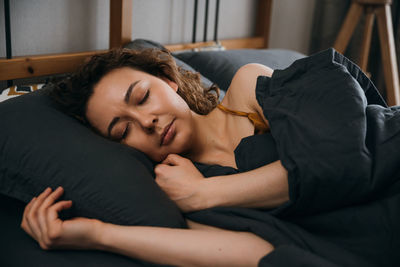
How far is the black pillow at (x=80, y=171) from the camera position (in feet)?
3.00

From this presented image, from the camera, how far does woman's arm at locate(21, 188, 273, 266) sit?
0.84 meters

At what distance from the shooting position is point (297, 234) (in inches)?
35.0

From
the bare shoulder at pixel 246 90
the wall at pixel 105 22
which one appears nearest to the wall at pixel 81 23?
the wall at pixel 105 22

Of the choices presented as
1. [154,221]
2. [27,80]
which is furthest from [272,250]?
[27,80]

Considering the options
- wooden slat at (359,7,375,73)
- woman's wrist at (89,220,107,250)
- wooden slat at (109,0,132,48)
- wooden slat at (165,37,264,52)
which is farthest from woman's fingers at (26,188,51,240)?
wooden slat at (359,7,375,73)

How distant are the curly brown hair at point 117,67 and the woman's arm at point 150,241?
1.12 ft

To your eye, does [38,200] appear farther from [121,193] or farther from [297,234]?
[297,234]

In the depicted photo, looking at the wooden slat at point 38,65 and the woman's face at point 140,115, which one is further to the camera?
the wooden slat at point 38,65

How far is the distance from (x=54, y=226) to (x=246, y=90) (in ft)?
2.20

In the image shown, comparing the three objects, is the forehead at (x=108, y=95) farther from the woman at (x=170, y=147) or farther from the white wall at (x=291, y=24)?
the white wall at (x=291, y=24)

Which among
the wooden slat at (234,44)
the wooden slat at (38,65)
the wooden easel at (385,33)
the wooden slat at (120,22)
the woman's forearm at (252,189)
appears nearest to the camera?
the woman's forearm at (252,189)

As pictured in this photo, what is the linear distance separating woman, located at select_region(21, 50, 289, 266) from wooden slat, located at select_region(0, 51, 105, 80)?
320 millimetres

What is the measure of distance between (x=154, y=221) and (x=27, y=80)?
923mm

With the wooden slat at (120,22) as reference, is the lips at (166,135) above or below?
below
